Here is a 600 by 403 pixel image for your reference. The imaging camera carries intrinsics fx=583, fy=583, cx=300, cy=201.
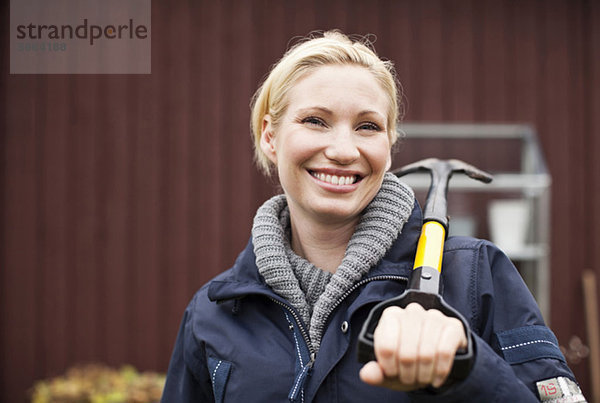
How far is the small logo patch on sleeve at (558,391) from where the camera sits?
3.99 ft

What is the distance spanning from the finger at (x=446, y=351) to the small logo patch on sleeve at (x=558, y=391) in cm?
36

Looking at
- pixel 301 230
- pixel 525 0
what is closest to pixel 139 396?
pixel 301 230

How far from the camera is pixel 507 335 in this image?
4.18 ft

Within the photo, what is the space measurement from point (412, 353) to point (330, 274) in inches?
23.7

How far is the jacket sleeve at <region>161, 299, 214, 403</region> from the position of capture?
1621 millimetres

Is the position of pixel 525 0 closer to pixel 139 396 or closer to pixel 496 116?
pixel 496 116

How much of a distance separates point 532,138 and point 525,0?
3.62ft

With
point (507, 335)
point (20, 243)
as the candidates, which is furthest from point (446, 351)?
point (20, 243)

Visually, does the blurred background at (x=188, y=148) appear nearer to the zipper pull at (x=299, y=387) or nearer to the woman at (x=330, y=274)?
the woman at (x=330, y=274)

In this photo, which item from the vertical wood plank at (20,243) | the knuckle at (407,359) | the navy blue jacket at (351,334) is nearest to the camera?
the knuckle at (407,359)

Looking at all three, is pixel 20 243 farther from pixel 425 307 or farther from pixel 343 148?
pixel 425 307

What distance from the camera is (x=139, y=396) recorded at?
356 cm

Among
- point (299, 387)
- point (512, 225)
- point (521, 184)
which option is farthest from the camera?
point (512, 225)

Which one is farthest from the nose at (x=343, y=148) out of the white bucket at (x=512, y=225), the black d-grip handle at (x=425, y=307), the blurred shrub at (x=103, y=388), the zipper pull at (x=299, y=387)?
the white bucket at (x=512, y=225)
